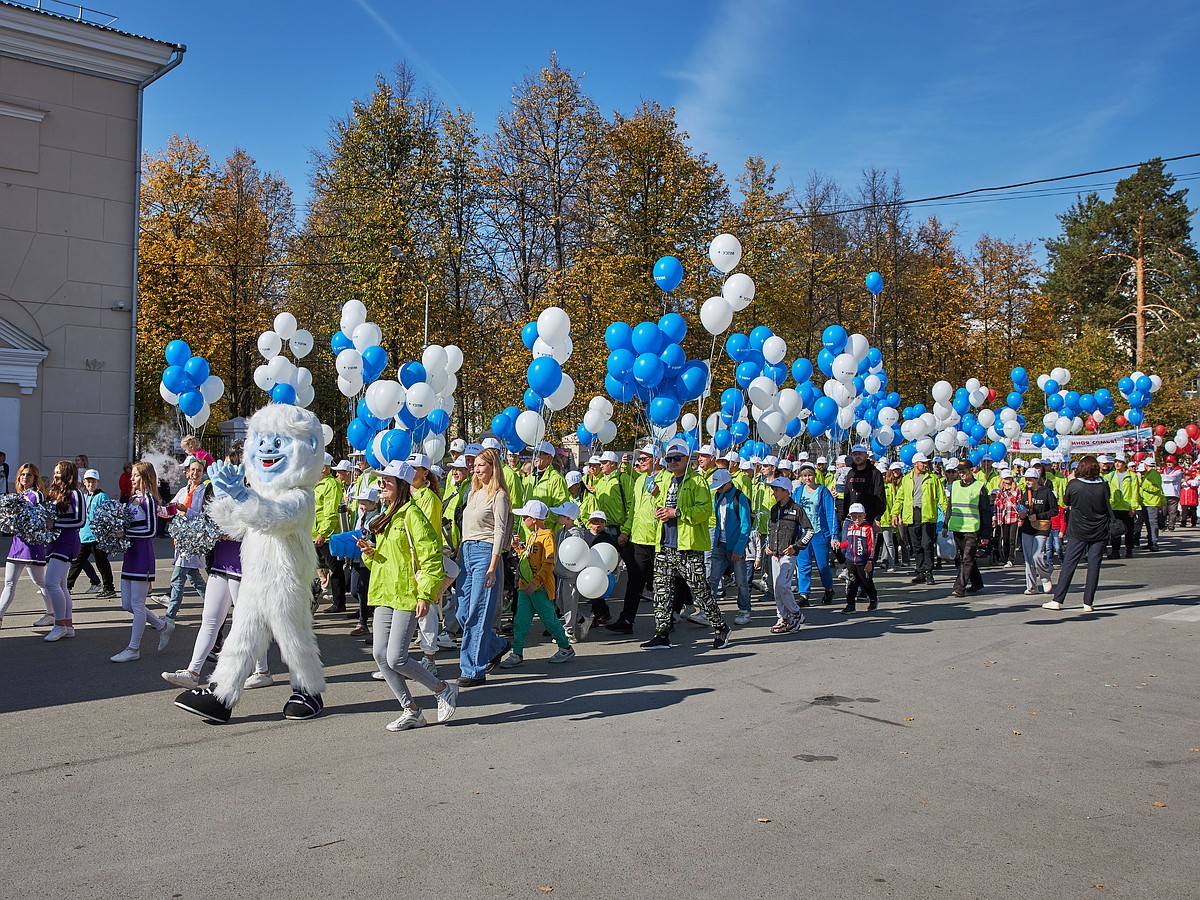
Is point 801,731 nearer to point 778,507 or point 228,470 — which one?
point 228,470

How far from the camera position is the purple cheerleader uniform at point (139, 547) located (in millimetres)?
8477

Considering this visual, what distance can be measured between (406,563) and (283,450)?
1140 millimetres

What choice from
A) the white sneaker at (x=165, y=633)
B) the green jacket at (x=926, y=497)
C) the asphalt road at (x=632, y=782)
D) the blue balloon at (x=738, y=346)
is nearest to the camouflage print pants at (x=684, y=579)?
the asphalt road at (x=632, y=782)

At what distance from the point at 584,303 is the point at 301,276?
1282 cm

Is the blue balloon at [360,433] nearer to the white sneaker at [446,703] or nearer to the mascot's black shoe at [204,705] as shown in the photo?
the mascot's black shoe at [204,705]

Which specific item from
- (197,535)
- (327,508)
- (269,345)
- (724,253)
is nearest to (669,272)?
(724,253)

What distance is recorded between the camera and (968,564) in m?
13.1

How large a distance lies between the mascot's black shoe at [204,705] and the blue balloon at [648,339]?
6.68 m

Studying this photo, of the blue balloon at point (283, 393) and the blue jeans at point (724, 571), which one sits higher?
the blue balloon at point (283, 393)

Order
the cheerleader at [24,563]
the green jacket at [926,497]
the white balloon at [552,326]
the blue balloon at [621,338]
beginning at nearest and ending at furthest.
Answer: the cheerleader at [24,563] < the blue balloon at [621,338] < the white balloon at [552,326] < the green jacket at [926,497]

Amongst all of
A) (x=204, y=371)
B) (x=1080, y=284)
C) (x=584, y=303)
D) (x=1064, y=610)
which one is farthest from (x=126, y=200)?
(x=1080, y=284)

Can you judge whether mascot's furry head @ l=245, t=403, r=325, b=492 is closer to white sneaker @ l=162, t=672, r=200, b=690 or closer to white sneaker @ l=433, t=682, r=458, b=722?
white sneaker @ l=162, t=672, r=200, b=690

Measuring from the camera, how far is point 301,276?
109 ft

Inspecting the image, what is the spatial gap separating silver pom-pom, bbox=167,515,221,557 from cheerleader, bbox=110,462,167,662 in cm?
70
